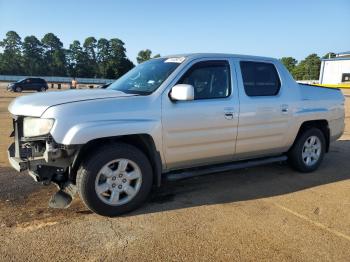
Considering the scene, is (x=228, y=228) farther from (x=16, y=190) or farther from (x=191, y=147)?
(x=16, y=190)

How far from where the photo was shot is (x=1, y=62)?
89.8 metres

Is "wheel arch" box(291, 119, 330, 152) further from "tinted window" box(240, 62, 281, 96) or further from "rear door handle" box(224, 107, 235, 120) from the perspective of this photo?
"rear door handle" box(224, 107, 235, 120)

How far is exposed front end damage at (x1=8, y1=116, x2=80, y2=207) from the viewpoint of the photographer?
145 inches

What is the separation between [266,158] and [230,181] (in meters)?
0.69

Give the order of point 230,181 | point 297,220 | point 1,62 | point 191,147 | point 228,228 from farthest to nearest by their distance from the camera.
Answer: point 1,62
point 230,181
point 191,147
point 297,220
point 228,228

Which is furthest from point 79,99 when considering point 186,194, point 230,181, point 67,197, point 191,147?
point 230,181

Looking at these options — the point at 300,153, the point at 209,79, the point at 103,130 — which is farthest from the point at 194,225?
→ the point at 300,153

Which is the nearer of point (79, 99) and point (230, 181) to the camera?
point (79, 99)

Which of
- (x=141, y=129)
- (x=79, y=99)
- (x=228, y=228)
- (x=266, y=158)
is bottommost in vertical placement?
(x=228, y=228)

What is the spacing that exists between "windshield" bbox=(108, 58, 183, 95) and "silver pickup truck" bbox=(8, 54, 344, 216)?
2 cm

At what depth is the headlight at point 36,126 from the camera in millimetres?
3673

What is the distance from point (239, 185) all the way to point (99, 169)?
229 cm

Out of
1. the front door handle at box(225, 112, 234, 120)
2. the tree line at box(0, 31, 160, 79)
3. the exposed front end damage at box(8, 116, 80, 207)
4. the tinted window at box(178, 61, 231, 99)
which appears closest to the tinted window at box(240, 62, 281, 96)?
the tinted window at box(178, 61, 231, 99)

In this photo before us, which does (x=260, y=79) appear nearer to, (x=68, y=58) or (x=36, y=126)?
(x=36, y=126)
